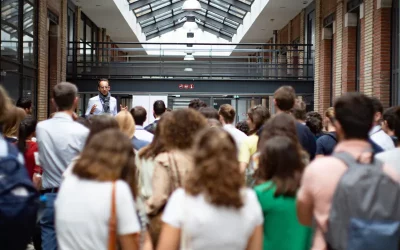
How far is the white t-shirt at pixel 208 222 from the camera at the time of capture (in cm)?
318

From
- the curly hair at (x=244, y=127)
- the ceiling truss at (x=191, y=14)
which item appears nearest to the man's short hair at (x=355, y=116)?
the curly hair at (x=244, y=127)

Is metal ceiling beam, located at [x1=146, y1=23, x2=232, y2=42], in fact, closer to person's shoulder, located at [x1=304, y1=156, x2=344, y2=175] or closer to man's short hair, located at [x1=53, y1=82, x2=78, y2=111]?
man's short hair, located at [x1=53, y1=82, x2=78, y2=111]

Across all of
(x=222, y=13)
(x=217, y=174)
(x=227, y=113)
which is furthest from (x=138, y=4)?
(x=217, y=174)

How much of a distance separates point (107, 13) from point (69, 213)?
2140 cm

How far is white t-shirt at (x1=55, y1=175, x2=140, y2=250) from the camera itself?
134 inches

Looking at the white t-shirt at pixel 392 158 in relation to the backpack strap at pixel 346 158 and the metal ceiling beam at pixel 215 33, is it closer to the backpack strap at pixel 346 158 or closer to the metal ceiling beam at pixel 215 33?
the backpack strap at pixel 346 158

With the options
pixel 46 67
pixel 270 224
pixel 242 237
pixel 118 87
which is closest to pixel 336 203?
pixel 242 237

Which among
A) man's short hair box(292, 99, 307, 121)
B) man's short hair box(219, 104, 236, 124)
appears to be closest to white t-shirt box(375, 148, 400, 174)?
man's short hair box(292, 99, 307, 121)

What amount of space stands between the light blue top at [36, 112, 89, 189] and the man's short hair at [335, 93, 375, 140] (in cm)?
271

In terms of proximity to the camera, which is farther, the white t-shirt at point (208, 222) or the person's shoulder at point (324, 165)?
the person's shoulder at point (324, 165)

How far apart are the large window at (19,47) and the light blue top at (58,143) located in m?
8.51

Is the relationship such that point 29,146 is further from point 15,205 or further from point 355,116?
point 355,116

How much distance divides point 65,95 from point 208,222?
276 cm

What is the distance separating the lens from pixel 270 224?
3871 mm
